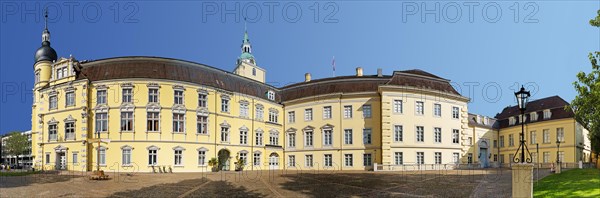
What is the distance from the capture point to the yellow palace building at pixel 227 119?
34.1 m

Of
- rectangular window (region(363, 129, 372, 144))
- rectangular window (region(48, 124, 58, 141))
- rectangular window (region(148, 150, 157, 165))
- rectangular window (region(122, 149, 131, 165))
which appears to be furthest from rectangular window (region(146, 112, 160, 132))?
rectangular window (region(363, 129, 372, 144))

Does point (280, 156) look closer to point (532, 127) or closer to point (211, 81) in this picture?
point (211, 81)

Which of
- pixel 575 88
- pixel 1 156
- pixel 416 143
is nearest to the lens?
pixel 575 88

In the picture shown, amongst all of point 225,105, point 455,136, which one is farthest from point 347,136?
point 225,105

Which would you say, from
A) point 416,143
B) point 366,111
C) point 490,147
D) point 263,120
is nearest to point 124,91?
point 263,120

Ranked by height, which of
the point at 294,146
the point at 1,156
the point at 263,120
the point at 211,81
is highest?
the point at 211,81

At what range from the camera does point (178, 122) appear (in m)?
35.6

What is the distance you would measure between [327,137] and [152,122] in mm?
17910

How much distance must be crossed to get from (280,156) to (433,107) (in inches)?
689

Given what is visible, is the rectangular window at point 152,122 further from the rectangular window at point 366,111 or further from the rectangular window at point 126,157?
the rectangular window at point 366,111

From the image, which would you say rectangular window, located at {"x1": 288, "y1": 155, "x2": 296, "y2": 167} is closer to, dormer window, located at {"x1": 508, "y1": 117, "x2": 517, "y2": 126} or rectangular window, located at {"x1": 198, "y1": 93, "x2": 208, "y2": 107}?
rectangular window, located at {"x1": 198, "y1": 93, "x2": 208, "y2": 107}

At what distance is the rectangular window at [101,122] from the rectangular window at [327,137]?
21.1 m

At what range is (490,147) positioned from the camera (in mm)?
56969

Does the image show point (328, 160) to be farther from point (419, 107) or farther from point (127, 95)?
point (127, 95)
